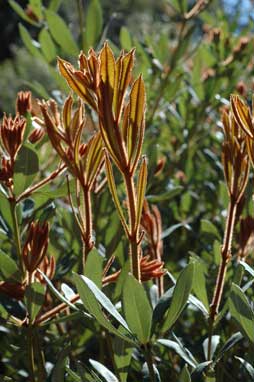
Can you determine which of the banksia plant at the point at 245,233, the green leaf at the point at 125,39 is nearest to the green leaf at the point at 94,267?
the banksia plant at the point at 245,233

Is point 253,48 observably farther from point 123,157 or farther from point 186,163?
point 123,157

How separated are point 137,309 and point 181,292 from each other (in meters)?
0.04

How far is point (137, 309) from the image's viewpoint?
0.64 m

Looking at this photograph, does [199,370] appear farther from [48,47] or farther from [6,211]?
[48,47]

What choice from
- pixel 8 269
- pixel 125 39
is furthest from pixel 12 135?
pixel 125 39

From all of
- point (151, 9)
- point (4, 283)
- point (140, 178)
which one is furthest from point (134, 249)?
point (151, 9)

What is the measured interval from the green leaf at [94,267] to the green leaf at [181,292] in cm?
9

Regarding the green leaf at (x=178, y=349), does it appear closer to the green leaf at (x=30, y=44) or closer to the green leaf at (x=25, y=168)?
the green leaf at (x=25, y=168)

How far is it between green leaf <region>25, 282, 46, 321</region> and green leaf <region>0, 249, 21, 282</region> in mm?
53

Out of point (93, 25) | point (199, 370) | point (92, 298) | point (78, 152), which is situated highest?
point (93, 25)

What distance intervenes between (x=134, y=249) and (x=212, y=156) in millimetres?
871

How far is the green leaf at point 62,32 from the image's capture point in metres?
1.31

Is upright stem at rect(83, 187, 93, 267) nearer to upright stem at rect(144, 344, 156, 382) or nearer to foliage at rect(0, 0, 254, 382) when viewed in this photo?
foliage at rect(0, 0, 254, 382)

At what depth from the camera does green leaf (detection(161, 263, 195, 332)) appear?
63 cm
